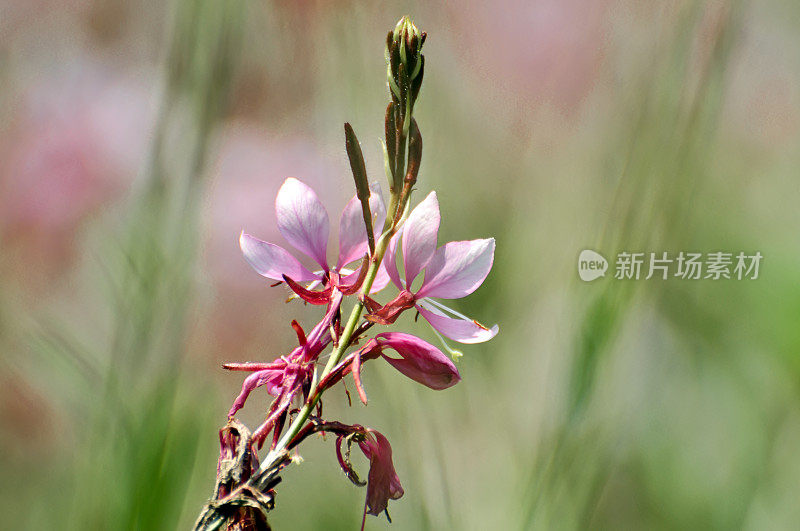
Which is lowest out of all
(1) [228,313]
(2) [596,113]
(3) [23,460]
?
(3) [23,460]

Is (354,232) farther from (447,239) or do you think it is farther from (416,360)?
(447,239)

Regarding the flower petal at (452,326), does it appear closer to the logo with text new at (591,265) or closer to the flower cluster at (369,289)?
the flower cluster at (369,289)

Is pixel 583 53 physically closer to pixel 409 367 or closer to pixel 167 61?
pixel 167 61

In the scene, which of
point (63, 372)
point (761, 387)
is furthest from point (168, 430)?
point (761, 387)

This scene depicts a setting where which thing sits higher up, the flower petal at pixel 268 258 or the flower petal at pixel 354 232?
the flower petal at pixel 354 232

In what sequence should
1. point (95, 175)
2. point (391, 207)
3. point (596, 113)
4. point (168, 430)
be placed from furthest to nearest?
point (596, 113)
point (95, 175)
point (168, 430)
point (391, 207)

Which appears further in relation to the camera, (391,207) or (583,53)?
(583,53)

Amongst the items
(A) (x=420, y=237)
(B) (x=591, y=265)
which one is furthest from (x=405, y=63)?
(B) (x=591, y=265)

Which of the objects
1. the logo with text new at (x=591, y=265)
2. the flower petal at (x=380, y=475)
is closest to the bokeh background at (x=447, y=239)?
the logo with text new at (x=591, y=265)

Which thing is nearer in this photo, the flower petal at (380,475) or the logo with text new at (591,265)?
the flower petal at (380,475)
